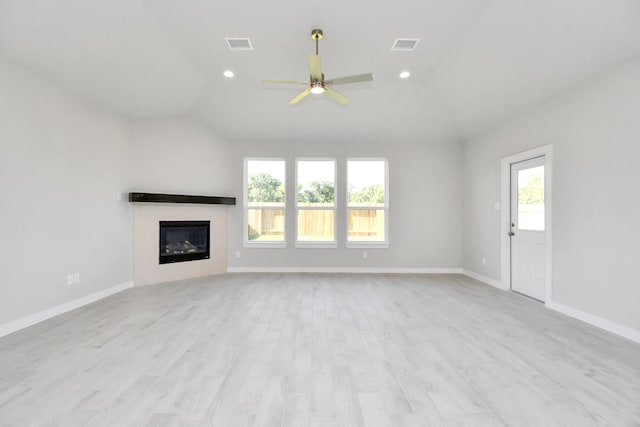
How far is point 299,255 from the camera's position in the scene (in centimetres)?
619

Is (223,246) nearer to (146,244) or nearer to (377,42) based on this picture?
(146,244)

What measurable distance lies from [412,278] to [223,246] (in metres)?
3.75

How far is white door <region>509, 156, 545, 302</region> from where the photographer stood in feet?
13.7

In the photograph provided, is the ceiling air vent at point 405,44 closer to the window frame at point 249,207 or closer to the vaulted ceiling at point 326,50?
the vaulted ceiling at point 326,50

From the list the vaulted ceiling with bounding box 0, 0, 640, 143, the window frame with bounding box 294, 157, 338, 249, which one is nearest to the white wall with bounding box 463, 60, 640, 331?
the vaulted ceiling with bounding box 0, 0, 640, 143

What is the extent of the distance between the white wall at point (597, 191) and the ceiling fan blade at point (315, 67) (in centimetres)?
303

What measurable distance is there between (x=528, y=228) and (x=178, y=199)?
5.63 m

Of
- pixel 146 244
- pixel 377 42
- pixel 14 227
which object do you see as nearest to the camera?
pixel 14 227

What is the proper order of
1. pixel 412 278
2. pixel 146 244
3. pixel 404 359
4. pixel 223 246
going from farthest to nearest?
pixel 223 246 < pixel 412 278 < pixel 146 244 < pixel 404 359

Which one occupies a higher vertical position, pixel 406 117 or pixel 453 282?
pixel 406 117

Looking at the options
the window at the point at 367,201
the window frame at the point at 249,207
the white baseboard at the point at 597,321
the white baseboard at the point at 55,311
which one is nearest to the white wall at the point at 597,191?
the white baseboard at the point at 597,321

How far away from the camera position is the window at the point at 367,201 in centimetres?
623

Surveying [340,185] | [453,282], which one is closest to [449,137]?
[340,185]

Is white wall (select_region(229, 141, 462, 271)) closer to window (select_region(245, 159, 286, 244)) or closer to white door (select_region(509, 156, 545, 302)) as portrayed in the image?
window (select_region(245, 159, 286, 244))
